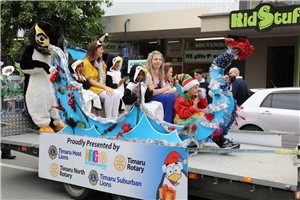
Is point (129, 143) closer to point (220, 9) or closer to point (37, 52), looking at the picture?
point (37, 52)

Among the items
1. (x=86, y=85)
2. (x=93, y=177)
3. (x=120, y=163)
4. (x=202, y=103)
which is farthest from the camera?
(x=86, y=85)

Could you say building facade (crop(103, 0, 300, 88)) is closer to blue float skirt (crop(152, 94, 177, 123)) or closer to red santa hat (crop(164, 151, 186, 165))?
blue float skirt (crop(152, 94, 177, 123))

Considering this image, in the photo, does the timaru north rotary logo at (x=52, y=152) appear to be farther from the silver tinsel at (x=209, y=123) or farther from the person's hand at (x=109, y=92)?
the silver tinsel at (x=209, y=123)

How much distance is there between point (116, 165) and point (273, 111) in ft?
13.3

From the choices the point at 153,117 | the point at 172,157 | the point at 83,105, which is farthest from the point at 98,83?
the point at 172,157

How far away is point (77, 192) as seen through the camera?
450 centimetres

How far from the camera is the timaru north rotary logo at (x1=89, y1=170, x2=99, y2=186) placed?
412 cm

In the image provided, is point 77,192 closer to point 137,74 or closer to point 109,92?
point 109,92

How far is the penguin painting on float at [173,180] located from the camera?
337 cm

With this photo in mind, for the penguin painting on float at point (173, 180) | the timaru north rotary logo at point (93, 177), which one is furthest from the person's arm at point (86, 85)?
the penguin painting on float at point (173, 180)

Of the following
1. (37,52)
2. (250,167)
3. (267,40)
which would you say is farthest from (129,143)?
(267,40)

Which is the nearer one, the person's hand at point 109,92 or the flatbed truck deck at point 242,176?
the flatbed truck deck at point 242,176

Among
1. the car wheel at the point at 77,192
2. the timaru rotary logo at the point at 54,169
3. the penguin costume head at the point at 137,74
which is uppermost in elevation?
the penguin costume head at the point at 137,74

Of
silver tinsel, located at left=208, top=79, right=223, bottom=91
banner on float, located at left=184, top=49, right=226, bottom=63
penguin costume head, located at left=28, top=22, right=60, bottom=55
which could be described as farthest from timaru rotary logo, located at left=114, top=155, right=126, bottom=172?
banner on float, located at left=184, top=49, right=226, bottom=63
